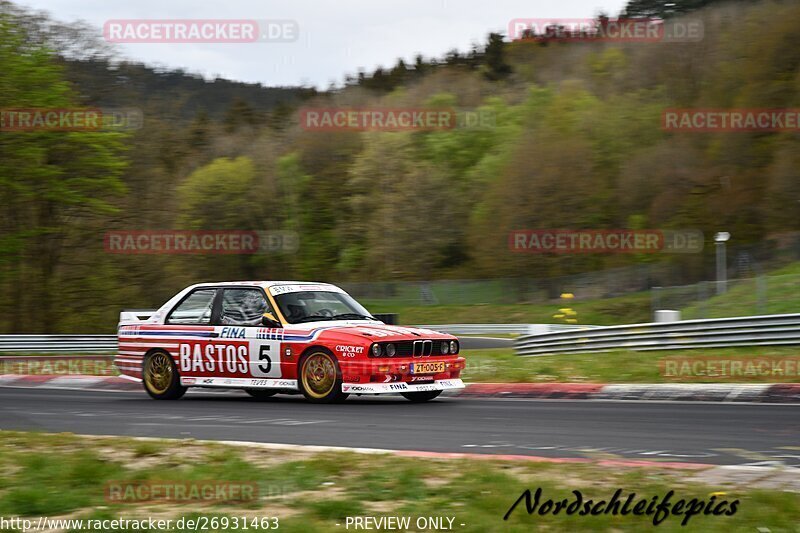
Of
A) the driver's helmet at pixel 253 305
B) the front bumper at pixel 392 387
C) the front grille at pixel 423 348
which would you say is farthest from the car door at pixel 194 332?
the front grille at pixel 423 348

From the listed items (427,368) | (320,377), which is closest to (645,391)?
(427,368)

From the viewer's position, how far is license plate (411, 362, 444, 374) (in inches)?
512

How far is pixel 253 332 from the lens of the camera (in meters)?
13.9

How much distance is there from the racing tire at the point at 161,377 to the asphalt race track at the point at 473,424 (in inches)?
12.1

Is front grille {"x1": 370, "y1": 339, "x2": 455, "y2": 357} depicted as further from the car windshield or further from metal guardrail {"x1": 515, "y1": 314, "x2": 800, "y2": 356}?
metal guardrail {"x1": 515, "y1": 314, "x2": 800, "y2": 356}

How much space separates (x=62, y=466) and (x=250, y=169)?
72.2 metres

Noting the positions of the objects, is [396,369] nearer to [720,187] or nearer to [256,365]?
[256,365]

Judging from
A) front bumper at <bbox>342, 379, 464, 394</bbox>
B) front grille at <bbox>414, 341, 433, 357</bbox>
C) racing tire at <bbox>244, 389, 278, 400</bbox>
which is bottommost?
racing tire at <bbox>244, 389, 278, 400</bbox>

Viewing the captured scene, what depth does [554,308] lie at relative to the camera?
5231 cm

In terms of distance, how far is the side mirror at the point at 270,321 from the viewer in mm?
13633

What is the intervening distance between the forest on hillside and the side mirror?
2575 centimetres

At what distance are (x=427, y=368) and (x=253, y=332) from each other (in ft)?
7.96

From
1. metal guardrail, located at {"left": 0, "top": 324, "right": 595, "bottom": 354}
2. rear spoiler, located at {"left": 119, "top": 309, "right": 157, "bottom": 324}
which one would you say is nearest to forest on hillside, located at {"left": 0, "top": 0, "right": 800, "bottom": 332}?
metal guardrail, located at {"left": 0, "top": 324, "right": 595, "bottom": 354}

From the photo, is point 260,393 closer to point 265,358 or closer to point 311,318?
point 265,358
